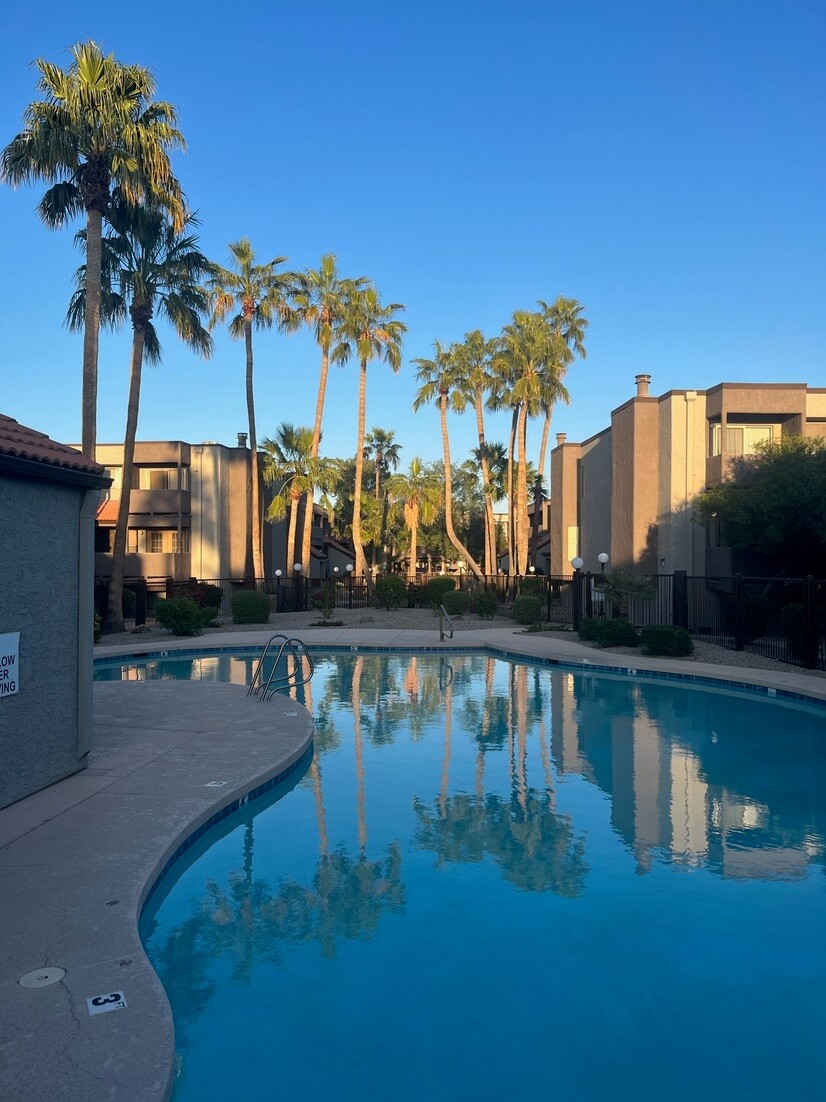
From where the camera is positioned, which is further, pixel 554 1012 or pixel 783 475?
pixel 783 475

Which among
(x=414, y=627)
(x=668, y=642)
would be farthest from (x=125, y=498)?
(x=668, y=642)

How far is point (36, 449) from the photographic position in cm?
735

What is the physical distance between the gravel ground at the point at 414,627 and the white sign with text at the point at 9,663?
14.9 m

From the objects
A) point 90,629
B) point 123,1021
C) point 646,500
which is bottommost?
point 123,1021

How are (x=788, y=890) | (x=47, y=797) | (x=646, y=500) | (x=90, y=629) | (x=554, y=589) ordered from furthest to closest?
1. (x=554, y=589)
2. (x=646, y=500)
3. (x=90, y=629)
4. (x=47, y=797)
5. (x=788, y=890)

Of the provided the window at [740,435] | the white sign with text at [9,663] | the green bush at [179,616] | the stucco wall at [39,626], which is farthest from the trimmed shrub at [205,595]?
the white sign with text at [9,663]

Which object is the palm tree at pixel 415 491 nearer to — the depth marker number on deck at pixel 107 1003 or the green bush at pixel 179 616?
the green bush at pixel 179 616

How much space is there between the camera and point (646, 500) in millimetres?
27469

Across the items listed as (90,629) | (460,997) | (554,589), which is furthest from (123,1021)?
(554,589)

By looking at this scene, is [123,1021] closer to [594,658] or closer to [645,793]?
[645,793]

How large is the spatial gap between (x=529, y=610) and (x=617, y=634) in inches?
280

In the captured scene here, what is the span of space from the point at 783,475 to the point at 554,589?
526 inches

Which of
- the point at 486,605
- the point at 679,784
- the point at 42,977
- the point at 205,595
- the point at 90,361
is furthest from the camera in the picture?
the point at 486,605

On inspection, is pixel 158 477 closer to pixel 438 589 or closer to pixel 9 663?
pixel 438 589
